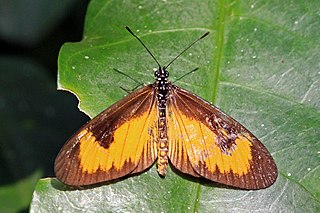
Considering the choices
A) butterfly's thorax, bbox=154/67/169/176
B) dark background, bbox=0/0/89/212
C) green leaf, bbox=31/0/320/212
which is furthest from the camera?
dark background, bbox=0/0/89/212

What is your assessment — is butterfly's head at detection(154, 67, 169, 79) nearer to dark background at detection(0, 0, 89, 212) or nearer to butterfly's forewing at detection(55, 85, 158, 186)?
butterfly's forewing at detection(55, 85, 158, 186)


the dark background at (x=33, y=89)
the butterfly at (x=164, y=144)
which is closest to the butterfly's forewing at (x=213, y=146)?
the butterfly at (x=164, y=144)

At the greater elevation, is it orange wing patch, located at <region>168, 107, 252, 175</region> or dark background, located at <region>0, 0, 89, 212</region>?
dark background, located at <region>0, 0, 89, 212</region>

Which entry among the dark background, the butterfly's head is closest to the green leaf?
the butterfly's head

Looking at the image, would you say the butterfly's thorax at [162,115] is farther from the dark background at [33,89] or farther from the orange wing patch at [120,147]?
the dark background at [33,89]

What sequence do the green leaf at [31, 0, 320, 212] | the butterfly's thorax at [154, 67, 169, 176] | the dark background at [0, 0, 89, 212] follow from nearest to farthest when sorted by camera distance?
1. the green leaf at [31, 0, 320, 212]
2. the butterfly's thorax at [154, 67, 169, 176]
3. the dark background at [0, 0, 89, 212]

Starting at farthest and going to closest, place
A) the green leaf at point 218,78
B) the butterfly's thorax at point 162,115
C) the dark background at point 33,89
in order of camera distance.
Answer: the dark background at point 33,89
the butterfly's thorax at point 162,115
the green leaf at point 218,78
